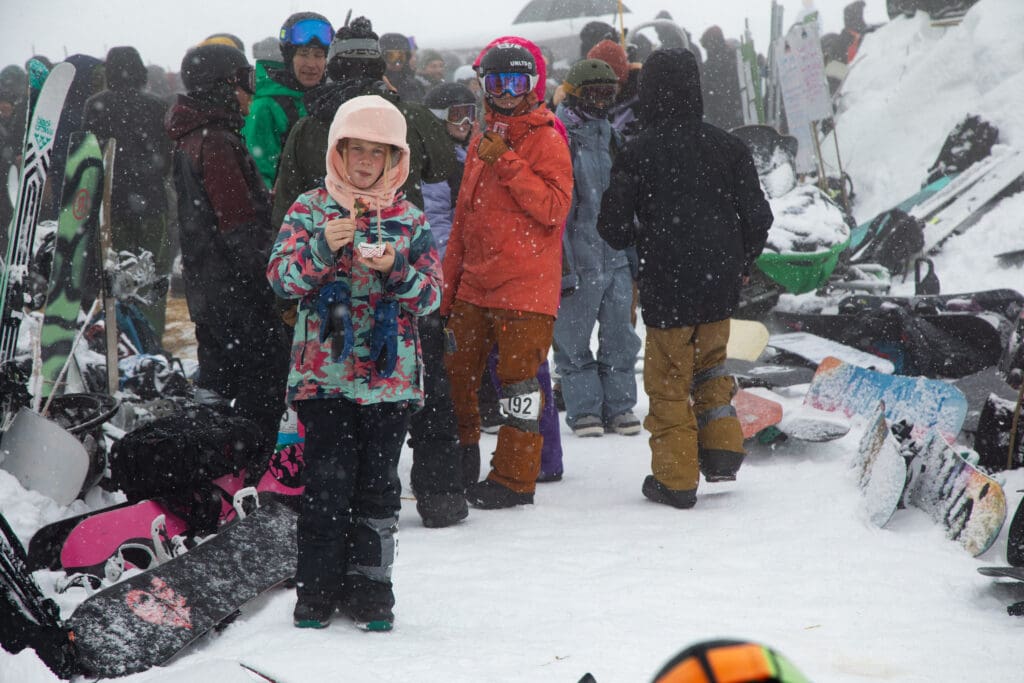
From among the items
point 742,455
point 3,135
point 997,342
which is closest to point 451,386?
point 742,455

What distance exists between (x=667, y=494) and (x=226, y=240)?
2.37 meters

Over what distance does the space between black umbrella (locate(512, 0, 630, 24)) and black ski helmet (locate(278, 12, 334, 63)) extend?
11633 millimetres

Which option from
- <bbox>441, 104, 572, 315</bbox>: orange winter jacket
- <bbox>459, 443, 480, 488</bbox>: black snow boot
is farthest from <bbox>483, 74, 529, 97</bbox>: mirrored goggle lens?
<bbox>459, 443, 480, 488</bbox>: black snow boot

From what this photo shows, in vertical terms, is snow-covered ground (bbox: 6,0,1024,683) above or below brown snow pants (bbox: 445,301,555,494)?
below

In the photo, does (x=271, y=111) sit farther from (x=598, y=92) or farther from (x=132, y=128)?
(x=132, y=128)

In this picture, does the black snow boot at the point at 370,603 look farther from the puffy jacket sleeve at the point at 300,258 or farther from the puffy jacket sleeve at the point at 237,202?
the puffy jacket sleeve at the point at 237,202

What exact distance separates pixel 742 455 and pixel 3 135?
6.53m

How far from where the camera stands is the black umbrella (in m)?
16.1

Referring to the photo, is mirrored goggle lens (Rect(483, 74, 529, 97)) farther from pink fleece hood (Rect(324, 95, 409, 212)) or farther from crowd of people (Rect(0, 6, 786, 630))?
pink fleece hood (Rect(324, 95, 409, 212))

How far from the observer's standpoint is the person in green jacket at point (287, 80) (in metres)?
4.82

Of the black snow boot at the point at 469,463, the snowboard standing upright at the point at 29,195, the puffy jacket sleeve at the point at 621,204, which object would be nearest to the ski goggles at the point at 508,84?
the puffy jacket sleeve at the point at 621,204

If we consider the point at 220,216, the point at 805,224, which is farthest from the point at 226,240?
the point at 805,224

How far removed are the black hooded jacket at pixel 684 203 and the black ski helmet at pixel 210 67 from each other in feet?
6.20

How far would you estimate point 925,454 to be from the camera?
4293mm
